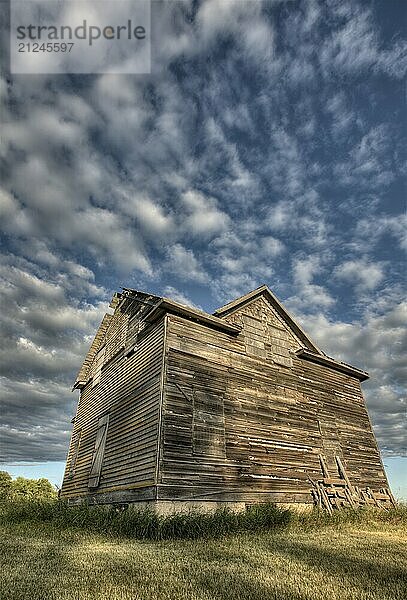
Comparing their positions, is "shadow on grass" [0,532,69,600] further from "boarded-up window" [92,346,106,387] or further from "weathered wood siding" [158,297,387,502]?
"boarded-up window" [92,346,106,387]

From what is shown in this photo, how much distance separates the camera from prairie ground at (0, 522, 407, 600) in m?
4.32

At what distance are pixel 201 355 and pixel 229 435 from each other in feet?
9.62

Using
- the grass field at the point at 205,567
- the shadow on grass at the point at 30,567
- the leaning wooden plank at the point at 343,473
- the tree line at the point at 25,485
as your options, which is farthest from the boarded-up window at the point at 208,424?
the tree line at the point at 25,485

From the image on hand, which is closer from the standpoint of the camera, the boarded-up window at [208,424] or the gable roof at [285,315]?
the boarded-up window at [208,424]

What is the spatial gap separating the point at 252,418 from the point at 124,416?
16.0 feet

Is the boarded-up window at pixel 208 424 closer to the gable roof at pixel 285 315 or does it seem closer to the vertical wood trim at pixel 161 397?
the vertical wood trim at pixel 161 397

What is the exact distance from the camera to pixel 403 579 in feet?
16.8

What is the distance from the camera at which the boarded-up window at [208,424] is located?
1176 centimetres

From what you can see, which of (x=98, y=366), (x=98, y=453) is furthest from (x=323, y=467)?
(x=98, y=366)

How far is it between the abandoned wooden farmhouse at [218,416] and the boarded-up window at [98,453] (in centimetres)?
8

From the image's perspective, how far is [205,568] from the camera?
549 cm

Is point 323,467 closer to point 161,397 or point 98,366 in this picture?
point 161,397

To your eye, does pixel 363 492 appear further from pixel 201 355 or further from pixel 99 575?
pixel 99 575

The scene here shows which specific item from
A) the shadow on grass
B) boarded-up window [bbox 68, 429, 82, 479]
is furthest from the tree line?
the shadow on grass
